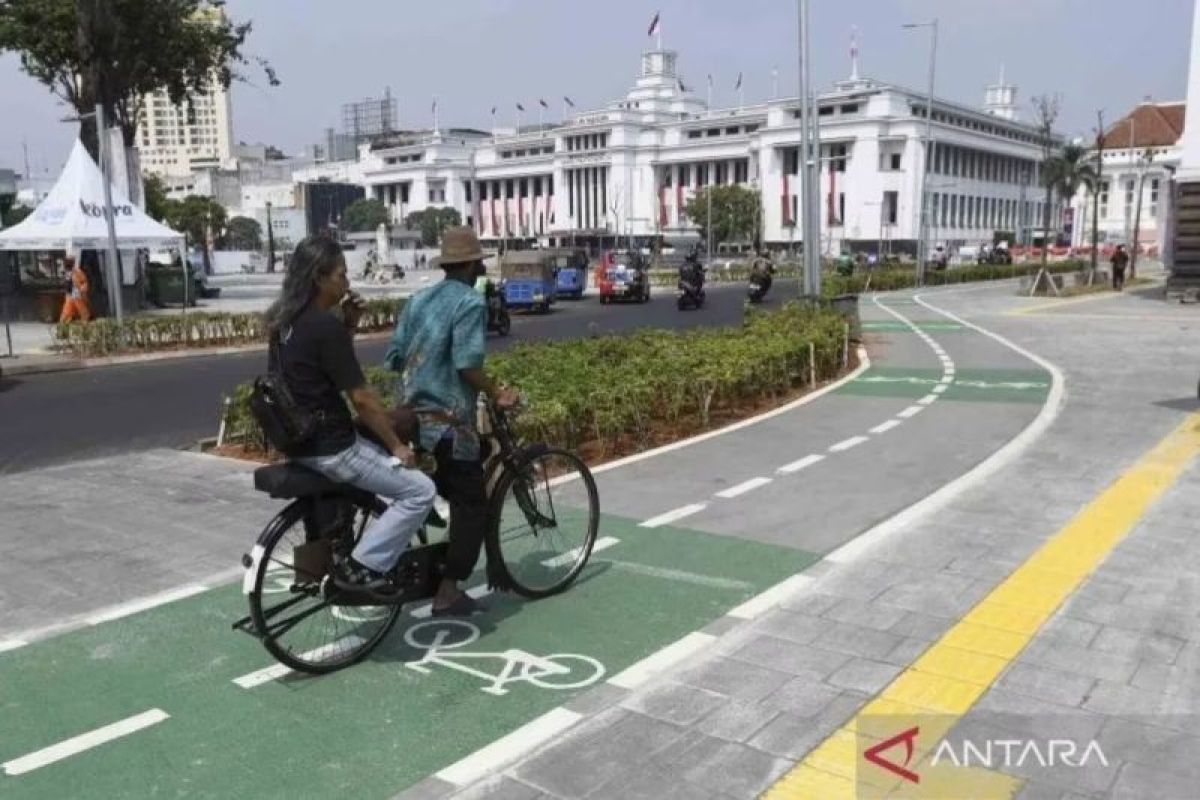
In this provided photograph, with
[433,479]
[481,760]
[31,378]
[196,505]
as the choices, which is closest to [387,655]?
[433,479]

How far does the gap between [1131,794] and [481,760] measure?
7.06 ft

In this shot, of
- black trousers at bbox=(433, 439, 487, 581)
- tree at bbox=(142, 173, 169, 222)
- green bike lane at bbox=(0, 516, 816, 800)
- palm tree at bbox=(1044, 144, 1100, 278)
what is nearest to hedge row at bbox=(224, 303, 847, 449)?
green bike lane at bbox=(0, 516, 816, 800)

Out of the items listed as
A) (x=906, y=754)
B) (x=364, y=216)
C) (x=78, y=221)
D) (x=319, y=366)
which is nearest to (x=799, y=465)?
(x=906, y=754)

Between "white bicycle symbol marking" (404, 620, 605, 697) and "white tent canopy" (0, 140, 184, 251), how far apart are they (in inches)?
883

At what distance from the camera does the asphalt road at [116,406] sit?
10141mm

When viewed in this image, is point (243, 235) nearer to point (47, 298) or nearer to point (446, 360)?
point (47, 298)

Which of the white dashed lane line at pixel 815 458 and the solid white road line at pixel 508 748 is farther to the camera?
the white dashed lane line at pixel 815 458

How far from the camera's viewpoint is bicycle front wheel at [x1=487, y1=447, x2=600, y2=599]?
16.9ft

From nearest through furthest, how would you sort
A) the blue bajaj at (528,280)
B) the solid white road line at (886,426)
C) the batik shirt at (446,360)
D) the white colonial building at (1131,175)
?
1. the batik shirt at (446,360)
2. the solid white road line at (886,426)
3. the blue bajaj at (528,280)
4. the white colonial building at (1131,175)

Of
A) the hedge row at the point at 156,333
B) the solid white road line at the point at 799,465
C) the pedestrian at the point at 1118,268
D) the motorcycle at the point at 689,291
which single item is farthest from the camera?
the pedestrian at the point at 1118,268

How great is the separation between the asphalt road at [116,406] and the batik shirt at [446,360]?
5981 mm

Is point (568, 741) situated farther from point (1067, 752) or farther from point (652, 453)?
point (652, 453)

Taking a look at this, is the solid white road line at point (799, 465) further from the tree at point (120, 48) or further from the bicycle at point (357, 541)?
the tree at point (120, 48)

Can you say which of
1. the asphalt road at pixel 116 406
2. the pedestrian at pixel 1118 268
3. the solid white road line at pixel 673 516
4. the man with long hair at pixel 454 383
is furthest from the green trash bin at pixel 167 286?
the pedestrian at pixel 1118 268
